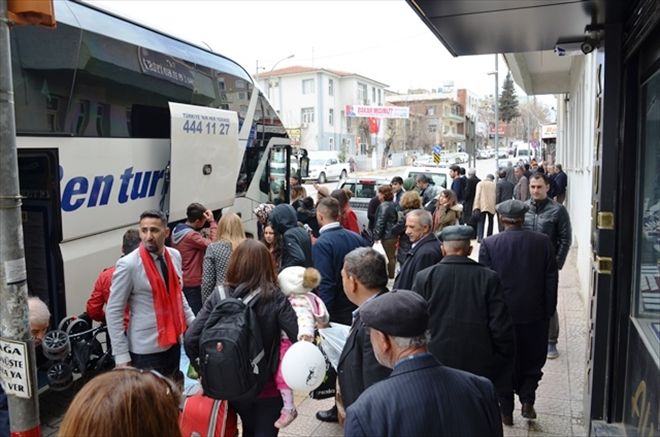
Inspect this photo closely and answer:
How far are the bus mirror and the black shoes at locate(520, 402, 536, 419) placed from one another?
4294 millimetres

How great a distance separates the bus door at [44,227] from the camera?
508 cm

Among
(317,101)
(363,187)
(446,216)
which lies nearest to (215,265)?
(446,216)

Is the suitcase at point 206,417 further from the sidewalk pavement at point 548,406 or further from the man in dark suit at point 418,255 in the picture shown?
the man in dark suit at point 418,255

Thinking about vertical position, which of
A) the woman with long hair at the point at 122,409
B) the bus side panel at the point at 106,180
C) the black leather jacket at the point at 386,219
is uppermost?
the bus side panel at the point at 106,180

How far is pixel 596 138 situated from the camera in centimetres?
415

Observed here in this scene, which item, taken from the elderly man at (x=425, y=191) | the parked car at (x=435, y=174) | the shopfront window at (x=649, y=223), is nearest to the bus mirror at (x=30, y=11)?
the shopfront window at (x=649, y=223)

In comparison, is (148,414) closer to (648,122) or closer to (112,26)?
(648,122)

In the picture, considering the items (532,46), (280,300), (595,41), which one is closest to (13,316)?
(280,300)

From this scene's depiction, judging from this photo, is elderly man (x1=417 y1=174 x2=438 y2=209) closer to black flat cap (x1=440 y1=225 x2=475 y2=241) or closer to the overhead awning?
the overhead awning

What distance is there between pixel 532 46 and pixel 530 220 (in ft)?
5.73

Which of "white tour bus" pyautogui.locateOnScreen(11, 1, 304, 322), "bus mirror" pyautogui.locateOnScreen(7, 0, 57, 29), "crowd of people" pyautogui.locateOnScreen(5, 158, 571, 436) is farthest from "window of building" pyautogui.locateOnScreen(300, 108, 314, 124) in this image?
"bus mirror" pyautogui.locateOnScreen(7, 0, 57, 29)

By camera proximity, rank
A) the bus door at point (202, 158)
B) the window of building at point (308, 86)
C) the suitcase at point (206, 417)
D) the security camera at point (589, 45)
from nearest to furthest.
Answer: the suitcase at point (206, 417) < the security camera at point (589, 45) < the bus door at point (202, 158) < the window of building at point (308, 86)

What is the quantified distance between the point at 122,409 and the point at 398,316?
3.16 ft

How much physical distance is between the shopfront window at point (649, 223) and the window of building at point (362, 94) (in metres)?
62.1
